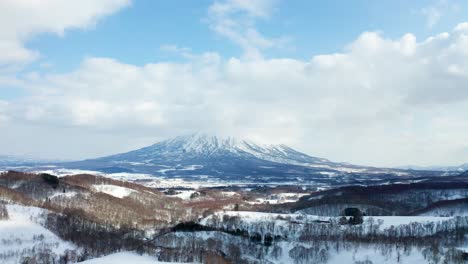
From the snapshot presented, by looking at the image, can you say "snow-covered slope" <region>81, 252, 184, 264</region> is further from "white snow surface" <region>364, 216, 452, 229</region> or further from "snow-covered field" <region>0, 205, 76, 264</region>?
"white snow surface" <region>364, 216, 452, 229</region>

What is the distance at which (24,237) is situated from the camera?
127 meters

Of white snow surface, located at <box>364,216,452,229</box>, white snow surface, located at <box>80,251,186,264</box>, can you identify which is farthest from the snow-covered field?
white snow surface, located at <box>364,216,452,229</box>

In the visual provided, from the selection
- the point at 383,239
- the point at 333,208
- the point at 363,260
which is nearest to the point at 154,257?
the point at 363,260

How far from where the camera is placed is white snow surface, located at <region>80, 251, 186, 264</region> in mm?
92312

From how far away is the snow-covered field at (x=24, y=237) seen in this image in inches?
4614

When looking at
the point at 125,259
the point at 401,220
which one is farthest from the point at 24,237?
the point at 401,220

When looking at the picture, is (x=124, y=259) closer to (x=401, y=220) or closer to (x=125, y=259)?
(x=125, y=259)

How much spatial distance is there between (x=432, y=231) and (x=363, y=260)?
32264 mm

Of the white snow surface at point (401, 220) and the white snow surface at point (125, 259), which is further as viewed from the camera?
the white snow surface at point (401, 220)

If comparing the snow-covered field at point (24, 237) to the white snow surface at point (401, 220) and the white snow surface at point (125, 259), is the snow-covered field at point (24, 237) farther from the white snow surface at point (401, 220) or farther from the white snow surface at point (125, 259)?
the white snow surface at point (401, 220)

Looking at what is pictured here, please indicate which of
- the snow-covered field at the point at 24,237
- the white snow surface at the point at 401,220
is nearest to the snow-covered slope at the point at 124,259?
the snow-covered field at the point at 24,237

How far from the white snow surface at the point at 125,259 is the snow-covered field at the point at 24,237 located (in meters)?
25.5

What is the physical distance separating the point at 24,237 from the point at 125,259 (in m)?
43.2

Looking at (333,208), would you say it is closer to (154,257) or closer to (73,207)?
(73,207)
